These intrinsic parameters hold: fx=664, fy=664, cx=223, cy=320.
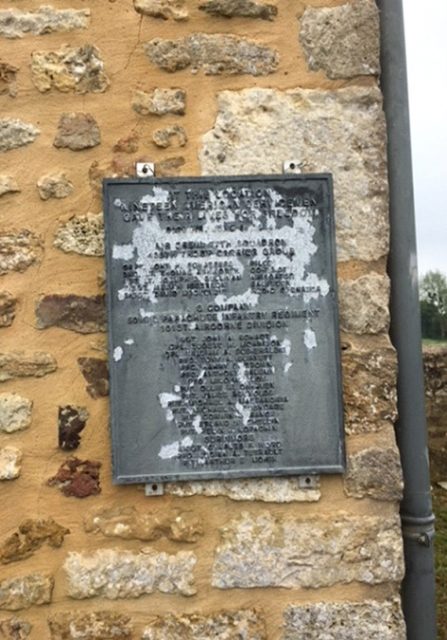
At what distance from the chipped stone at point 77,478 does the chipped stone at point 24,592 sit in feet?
1.04

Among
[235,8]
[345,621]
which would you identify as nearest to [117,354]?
[345,621]

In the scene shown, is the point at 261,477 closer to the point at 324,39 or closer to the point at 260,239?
the point at 260,239

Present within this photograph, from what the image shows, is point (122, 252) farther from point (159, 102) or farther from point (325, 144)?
point (325, 144)

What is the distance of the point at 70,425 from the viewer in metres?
2.42

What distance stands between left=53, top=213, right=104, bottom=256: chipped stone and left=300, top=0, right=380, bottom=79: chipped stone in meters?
1.03

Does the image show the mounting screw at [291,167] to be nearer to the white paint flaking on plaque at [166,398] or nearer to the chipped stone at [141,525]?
the white paint flaking on plaque at [166,398]

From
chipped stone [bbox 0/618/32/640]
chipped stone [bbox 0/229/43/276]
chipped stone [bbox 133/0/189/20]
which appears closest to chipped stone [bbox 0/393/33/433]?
chipped stone [bbox 0/229/43/276]

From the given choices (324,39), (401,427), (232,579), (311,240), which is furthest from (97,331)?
(324,39)

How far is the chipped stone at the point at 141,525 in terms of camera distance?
240cm

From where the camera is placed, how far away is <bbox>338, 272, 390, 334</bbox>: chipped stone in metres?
2.49

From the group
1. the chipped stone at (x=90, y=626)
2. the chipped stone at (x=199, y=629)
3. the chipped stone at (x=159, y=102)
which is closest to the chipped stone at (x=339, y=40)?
the chipped stone at (x=159, y=102)

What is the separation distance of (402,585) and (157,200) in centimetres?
176

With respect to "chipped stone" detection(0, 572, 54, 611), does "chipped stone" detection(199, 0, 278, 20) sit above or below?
above

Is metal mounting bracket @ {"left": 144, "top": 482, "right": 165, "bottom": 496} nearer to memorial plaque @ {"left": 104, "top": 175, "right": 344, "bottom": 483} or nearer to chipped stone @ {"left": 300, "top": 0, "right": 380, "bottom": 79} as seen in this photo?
memorial plaque @ {"left": 104, "top": 175, "right": 344, "bottom": 483}
